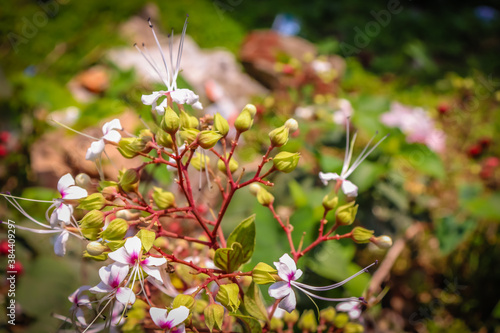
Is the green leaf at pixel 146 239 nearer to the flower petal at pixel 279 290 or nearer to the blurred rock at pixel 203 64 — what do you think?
the flower petal at pixel 279 290

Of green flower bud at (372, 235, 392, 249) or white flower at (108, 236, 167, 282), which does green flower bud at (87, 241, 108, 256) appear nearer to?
white flower at (108, 236, 167, 282)

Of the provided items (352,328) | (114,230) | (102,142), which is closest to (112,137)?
(102,142)

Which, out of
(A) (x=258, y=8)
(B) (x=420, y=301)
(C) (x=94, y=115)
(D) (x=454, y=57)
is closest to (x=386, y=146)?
(B) (x=420, y=301)

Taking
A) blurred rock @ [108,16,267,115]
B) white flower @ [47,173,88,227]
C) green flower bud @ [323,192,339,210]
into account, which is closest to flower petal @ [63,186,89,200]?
white flower @ [47,173,88,227]

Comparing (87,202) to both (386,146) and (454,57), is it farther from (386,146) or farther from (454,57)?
(454,57)

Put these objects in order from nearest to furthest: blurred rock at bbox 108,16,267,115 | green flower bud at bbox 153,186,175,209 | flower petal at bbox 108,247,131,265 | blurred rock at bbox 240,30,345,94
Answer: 1. flower petal at bbox 108,247,131,265
2. green flower bud at bbox 153,186,175,209
3. blurred rock at bbox 108,16,267,115
4. blurred rock at bbox 240,30,345,94

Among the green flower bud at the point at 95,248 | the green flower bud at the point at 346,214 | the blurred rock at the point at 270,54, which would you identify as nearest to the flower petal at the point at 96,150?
the green flower bud at the point at 95,248

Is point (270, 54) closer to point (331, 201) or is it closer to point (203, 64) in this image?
point (203, 64)
